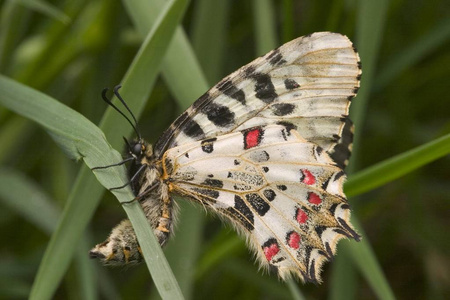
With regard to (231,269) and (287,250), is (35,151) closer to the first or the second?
(231,269)

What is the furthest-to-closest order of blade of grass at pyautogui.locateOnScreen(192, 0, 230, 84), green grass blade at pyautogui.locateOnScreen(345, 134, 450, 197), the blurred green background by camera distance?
blade of grass at pyautogui.locateOnScreen(192, 0, 230, 84)
the blurred green background
green grass blade at pyautogui.locateOnScreen(345, 134, 450, 197)

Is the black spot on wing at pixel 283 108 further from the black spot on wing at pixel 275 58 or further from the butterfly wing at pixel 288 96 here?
the black spot on wing at pixel 275 58

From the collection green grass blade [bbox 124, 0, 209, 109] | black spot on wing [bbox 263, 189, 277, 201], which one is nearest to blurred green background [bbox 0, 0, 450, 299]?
green grass blade [bbox 124, 0, 209, 109]

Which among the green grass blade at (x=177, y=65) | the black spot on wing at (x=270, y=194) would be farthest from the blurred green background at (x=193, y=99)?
the black spot on wing at (x=270, y=194)

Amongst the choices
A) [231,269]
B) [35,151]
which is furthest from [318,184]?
[35,151]

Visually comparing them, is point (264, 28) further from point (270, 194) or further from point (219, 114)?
point (270, 194)

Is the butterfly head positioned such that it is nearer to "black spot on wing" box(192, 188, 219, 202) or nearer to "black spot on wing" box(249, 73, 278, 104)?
"black spot on wing" box(192, 188, 219, 202)

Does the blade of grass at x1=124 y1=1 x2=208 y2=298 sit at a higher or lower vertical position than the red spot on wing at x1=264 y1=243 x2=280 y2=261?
higher
